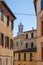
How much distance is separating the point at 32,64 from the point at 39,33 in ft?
70.5

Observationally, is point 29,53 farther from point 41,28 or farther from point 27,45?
point 41,28

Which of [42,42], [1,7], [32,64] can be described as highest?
[1,7]

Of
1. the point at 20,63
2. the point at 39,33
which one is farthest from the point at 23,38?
the point at 39,33

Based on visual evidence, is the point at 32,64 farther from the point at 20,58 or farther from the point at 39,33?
the point at 39,33

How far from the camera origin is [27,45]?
71000mm

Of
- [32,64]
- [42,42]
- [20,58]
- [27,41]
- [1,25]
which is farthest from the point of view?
[27,41]

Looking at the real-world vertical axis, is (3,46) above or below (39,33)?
below

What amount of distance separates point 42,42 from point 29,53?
22.6 metres

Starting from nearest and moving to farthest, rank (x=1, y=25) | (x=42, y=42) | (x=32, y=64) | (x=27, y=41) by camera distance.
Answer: (x=1, y=25), (x=42, y=42), (x=32, y=64), (x=27, y=41)

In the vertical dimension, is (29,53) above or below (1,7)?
below

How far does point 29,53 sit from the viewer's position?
54.6 metres

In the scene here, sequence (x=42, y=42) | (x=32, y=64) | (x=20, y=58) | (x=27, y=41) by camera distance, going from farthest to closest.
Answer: (x=27, y=41) < (x=20, y=58) < (x=32, y=64) < (x=42, y=42)

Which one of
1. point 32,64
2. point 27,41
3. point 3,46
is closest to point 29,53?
point 32,64

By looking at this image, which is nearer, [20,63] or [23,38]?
[20,63]
